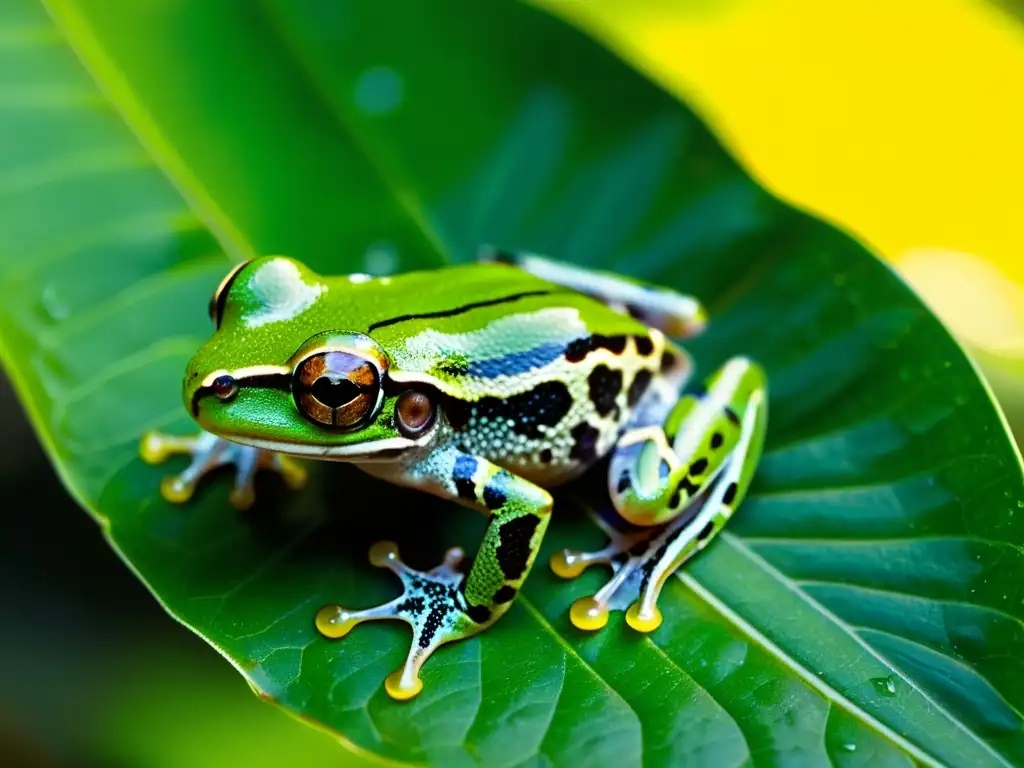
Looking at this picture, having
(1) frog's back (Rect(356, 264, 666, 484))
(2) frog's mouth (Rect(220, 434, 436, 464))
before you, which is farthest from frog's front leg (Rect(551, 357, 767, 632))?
(2) frog's mouth (Rect(220, 434, 436, 464))

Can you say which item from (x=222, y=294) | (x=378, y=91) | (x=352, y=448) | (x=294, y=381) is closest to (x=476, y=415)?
(x=352, y=448)

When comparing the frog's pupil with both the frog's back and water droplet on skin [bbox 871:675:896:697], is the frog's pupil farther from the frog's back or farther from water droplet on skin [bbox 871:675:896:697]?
water droplet on skin [bbox 871:675:896:697]

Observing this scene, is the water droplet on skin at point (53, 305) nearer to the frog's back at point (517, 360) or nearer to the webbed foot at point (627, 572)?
the frog's back at point (517, 360)

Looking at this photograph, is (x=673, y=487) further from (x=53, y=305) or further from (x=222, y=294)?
(x=53, y=305)

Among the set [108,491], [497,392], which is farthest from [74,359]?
[497,392]

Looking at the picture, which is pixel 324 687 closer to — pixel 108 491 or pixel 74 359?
pixel 108 491

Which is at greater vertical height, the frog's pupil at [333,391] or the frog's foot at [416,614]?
the frog's pupil at [333,391]

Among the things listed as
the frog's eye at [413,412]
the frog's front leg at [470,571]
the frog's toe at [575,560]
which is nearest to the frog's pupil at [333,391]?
the frog's eye at [413,412]
